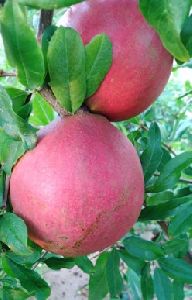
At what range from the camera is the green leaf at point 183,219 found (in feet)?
2.89

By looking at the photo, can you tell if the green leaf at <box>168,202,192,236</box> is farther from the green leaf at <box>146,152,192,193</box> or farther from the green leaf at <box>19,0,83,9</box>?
the green leaf at <box>19,0,83,9</box>

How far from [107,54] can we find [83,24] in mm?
50

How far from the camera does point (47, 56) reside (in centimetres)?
59

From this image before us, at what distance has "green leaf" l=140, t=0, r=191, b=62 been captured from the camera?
1.46 ft

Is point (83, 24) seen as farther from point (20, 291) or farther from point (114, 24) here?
point (20, 291)

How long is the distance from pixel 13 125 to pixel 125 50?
0.17 meters

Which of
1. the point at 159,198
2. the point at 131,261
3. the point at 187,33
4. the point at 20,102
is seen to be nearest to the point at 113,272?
the point at 131,261

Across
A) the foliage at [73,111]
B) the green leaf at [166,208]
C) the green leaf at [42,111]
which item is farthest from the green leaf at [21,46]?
the green leaf at [166,208]

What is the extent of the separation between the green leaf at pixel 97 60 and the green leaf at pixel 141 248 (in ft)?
1.26

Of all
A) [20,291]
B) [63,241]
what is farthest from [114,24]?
[20,291]

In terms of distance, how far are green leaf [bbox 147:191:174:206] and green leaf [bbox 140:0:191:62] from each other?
1.53ft

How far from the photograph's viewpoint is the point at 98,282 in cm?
99

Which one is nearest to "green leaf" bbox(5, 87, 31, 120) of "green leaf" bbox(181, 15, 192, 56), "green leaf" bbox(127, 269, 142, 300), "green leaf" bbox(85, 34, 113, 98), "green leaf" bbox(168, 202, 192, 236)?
"green leaf" bbox(85, 34, 113, 98)

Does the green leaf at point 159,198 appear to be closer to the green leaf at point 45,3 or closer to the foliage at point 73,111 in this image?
the foliage at point 73,111
